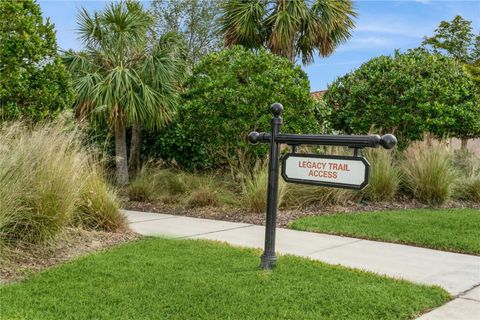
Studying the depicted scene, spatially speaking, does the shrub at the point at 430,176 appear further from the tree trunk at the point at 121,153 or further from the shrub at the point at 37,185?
the shrub at the point at 37,185

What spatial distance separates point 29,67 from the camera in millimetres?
9273

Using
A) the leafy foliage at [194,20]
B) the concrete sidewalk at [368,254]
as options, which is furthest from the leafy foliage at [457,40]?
the concrete sidewalk at [368,254]

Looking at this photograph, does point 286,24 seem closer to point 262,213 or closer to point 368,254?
point 262,213

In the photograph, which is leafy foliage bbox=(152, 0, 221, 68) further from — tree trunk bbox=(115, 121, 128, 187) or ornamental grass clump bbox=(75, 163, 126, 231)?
ornamental grass clump bbox=(75, 163, 126, 231)

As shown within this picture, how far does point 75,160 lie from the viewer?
5.96 meters

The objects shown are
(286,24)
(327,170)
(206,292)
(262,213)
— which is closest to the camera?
(206,292)

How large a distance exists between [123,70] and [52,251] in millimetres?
6169

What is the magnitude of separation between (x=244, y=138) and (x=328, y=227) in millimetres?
3560

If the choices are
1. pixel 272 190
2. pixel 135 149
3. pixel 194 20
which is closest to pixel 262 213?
pixel 272 190

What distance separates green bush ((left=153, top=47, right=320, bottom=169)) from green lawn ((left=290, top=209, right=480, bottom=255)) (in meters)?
2.81

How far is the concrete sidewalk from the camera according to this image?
4.57m

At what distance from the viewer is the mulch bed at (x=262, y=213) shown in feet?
27.5

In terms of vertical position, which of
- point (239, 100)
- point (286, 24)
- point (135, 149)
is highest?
point (286, 24)

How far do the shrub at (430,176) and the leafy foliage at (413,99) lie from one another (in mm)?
1720
